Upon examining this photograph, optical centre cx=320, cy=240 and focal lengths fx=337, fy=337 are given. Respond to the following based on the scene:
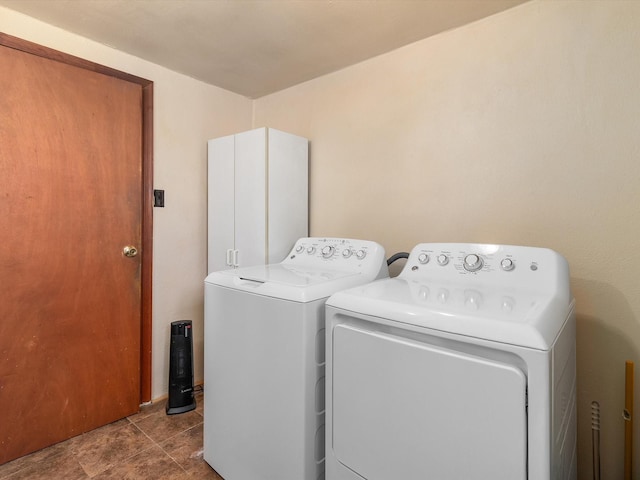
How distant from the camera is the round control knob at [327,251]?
1779 mm

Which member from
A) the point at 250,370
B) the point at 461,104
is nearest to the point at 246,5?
the point at 461,104

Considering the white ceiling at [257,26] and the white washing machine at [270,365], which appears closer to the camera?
the white washing machine at [270,365]

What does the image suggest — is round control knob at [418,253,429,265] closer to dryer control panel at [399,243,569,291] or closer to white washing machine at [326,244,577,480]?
dryer control panel at [399,243,569,291]

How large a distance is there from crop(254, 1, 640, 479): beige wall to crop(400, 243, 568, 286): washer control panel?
12.9 inches

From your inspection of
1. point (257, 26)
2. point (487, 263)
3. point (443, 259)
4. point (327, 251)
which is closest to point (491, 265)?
point (487, 263)

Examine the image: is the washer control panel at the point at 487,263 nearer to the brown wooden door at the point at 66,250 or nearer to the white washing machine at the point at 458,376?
the white washing machine at the point at 458,376

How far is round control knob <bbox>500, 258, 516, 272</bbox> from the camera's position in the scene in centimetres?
124

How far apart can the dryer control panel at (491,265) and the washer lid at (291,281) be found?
29cm

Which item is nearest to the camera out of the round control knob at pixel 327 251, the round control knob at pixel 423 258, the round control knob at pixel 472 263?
the round control knob at pixel 472 263

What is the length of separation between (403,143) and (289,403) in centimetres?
144

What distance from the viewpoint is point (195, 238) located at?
92.1 inches

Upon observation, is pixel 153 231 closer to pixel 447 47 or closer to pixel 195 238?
pixel 195 238

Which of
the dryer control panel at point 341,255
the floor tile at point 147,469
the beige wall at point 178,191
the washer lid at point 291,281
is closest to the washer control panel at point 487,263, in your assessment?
the dryer control panel at point 341,255

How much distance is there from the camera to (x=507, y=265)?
A: 1247 mm
